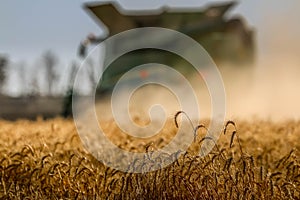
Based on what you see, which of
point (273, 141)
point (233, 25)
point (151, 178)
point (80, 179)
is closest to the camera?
point (151, 178)

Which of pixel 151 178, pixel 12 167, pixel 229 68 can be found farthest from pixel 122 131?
pixel 229 68

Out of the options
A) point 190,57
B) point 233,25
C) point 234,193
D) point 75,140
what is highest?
point 233,25

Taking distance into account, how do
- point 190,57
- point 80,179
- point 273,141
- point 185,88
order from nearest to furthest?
point 80,179, point 273,141, point 185,88, point 190,57

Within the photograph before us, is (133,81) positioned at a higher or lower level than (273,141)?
higher

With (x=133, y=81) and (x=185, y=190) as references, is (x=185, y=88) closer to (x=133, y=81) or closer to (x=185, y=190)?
(x=133, y=81)

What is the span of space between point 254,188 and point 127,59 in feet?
27.6

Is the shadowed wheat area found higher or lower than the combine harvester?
lower

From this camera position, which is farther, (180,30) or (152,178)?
(180,30)

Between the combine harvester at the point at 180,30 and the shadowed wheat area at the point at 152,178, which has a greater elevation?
the combine harvester at the point at 180,30

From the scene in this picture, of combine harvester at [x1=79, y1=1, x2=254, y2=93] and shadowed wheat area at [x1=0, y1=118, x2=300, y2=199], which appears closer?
shadowed wheat area at [x1=0, y1=118, x2=300, y2=199]

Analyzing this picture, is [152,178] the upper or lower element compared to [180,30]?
lower

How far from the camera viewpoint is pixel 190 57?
1032 cm

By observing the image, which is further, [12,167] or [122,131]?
[122,131]

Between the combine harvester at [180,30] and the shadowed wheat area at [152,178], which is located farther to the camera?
the combine harvester at [180,30]
